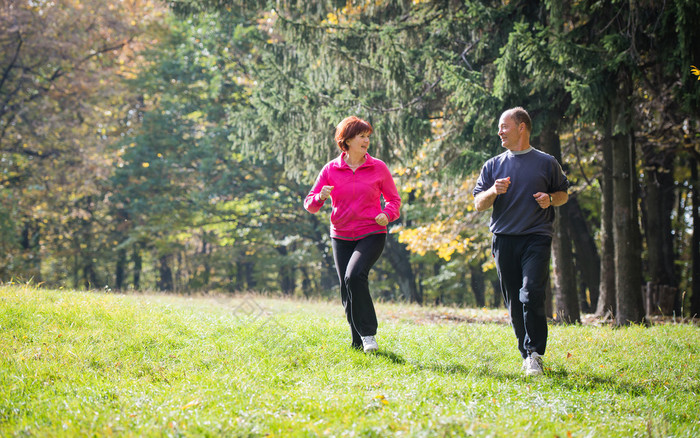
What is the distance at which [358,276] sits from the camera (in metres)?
5.06

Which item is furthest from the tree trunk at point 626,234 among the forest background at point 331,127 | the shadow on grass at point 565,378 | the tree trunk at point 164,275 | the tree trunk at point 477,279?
the tree trunk at point 164,275

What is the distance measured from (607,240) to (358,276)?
664cm

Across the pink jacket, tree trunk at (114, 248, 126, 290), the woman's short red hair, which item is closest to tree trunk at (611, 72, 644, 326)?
the pink jacket

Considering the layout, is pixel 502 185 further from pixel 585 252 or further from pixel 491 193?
pixel 585 252

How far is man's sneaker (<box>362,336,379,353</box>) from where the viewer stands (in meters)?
5.23

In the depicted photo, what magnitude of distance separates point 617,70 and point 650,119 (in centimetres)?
405

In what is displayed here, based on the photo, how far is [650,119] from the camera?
37.5 feet

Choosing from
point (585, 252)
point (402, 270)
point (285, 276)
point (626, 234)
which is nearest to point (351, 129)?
point (626, 234)

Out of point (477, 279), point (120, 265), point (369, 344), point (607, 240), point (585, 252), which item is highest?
point (607, 240)

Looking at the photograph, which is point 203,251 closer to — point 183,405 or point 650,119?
point 650,119

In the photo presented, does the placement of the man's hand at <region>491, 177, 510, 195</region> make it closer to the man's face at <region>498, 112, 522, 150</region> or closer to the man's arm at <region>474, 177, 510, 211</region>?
the man's arm at <region>474, 177, 510, 211</region>

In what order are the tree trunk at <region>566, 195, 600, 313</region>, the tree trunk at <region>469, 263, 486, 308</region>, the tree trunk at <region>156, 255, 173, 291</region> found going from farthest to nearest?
the tree trunk at <region>156, 255, 173, 291</region> < the tree trunk at <region>469, 263, 486, 308</region> < the tree trunk at <region>566, 195, 600, 313</region>

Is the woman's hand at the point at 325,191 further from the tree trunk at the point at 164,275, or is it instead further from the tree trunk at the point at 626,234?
the tree trunk at the point at 164,275

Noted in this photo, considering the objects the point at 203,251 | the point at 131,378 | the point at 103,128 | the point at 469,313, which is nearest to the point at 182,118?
the point at 103,128
